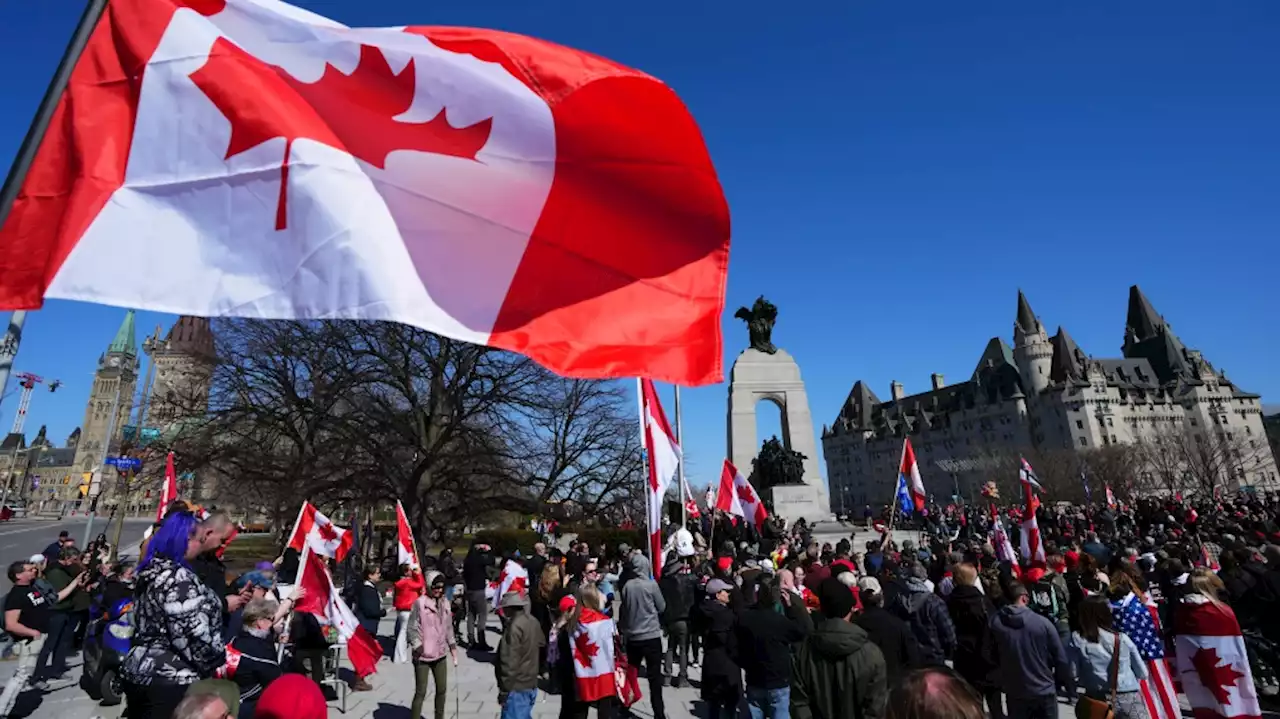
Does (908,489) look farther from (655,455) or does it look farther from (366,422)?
(366,422)

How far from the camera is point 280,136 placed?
332 cm

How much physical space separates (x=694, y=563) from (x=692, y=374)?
10.8 meters

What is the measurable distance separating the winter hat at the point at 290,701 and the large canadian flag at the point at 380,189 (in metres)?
1.62

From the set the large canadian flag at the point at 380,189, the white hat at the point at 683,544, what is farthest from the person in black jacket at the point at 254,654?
the white hat at the point at 683,544

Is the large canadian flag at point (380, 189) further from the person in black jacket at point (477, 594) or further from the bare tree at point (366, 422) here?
the bare tree at point (366, 422)

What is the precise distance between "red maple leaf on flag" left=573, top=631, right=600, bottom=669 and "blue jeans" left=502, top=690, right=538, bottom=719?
52 cm

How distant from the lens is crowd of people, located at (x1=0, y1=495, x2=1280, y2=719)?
3531 mm

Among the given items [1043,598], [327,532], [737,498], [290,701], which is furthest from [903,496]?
[290,701]

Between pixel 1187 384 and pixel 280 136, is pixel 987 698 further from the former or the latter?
pixel 1187 384

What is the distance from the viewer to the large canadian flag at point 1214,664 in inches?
229

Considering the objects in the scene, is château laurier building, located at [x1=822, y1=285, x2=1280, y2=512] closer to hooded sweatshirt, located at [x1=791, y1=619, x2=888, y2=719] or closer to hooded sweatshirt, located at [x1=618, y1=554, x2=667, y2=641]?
hooded sweatshirt, located at [x1=618, y1=554, x2=667, y2=641]

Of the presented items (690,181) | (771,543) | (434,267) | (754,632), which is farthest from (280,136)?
(771,543)

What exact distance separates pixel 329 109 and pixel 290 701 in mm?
2874

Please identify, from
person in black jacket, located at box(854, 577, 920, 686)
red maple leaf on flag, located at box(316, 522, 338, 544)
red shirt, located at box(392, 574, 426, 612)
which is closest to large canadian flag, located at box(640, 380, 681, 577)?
person in black jacket, located at box(854, 577, 920, 686)
